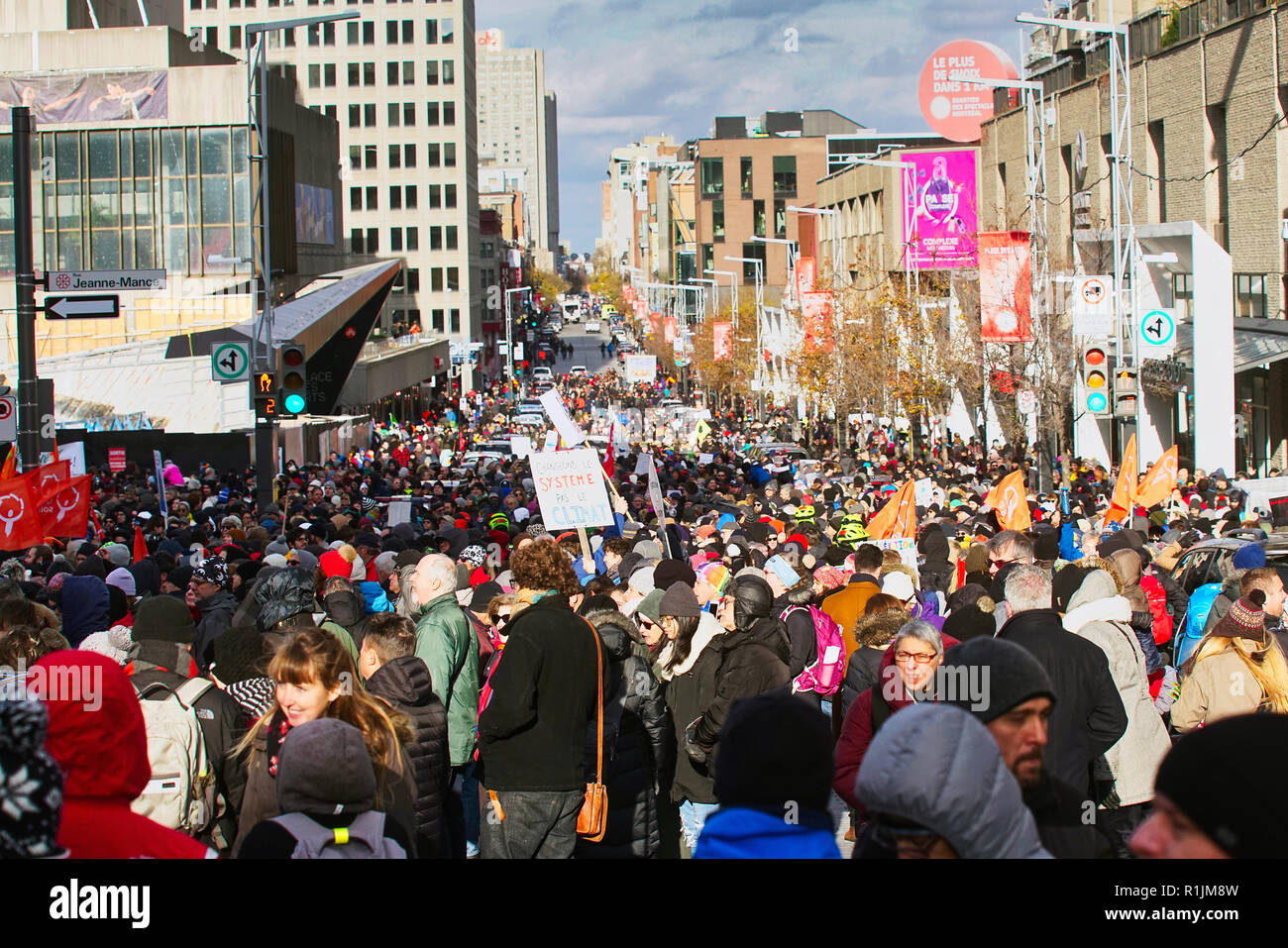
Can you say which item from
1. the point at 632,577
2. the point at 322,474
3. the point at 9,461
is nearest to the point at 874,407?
the point at 322,474

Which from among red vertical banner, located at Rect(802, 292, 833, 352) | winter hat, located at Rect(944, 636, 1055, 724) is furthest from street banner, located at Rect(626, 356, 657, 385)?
winter hat, located at Rect(944, 636, 1055, 724)

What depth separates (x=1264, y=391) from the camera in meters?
33.6

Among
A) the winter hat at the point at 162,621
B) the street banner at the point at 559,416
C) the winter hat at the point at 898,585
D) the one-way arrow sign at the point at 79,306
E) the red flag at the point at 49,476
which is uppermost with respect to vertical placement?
the one-way arrow sign at the point at 79,306

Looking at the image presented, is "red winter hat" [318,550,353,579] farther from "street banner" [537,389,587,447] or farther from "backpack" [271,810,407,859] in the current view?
"backpack" [271,810,407,859]

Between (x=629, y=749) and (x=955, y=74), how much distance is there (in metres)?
38.3

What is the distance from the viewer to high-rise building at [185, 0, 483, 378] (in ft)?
384

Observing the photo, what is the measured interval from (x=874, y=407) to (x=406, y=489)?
23481 mm

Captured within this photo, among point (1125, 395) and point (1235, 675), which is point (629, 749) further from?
point (1125, 395)

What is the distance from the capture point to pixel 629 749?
25.3 ft

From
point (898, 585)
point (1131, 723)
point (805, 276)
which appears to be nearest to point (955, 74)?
point (805, 276)

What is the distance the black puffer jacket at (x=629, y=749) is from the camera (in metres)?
7.59

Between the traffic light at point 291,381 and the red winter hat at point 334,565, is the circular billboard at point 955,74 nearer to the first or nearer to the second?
the traffic light at point 291,381

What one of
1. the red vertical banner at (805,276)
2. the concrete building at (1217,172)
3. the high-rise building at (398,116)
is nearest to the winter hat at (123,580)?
the concrete building at (1217,172)

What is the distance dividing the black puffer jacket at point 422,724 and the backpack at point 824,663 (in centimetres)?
303
